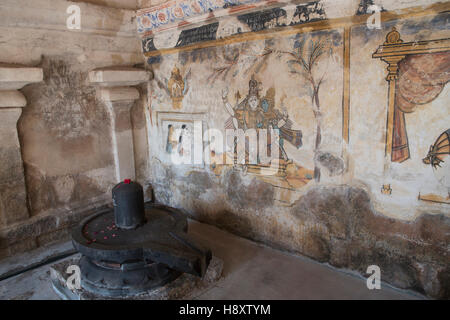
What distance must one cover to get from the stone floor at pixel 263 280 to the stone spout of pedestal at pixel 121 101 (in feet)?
4.16

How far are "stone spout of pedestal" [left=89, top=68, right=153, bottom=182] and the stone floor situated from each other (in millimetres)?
1269

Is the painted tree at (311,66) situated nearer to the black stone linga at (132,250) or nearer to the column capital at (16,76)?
the black stone linga at (132,250)

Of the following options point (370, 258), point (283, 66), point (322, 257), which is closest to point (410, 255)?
point (370, 258)

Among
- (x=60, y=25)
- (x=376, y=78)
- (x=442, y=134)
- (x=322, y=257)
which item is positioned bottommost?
(x=322, y=257)

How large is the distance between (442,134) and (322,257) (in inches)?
49.3

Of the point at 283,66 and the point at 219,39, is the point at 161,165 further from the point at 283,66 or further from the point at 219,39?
the point at 283,66

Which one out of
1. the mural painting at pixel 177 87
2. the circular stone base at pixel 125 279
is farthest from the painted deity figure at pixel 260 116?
the circular stone base at pixel 125 279

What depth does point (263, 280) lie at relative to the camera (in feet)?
7.98

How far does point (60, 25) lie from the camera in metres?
2.98

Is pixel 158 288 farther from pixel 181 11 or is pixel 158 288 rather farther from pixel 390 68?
pixel 181 11

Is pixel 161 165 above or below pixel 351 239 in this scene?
above

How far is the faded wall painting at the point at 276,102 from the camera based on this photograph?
2.37 m

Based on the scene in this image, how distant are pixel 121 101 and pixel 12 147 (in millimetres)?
1147

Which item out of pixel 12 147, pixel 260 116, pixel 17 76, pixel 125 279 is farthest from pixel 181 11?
pixel 125 279
